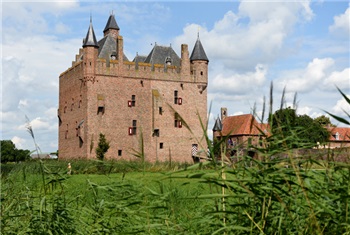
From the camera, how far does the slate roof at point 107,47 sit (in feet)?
130

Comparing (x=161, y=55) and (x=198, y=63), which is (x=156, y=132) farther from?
(x=198, y=63)

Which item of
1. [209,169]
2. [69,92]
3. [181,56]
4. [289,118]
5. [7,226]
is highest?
[181,56]

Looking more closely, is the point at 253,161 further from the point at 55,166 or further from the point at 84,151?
the point at 84,151

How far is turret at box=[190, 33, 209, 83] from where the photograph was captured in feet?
135

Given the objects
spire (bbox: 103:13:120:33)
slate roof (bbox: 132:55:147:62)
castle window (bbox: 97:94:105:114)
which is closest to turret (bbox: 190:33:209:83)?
slate roof (bbox: 132:55:147:62)

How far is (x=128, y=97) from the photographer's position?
39.4m

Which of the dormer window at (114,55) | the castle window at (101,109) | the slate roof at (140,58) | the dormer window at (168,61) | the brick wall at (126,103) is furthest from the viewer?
the slate roof at (140,58)

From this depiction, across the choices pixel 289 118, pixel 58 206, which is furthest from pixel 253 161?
pixel 58 206

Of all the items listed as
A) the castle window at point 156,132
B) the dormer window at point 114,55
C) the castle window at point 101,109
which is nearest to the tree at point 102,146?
the castle window at point 101,109

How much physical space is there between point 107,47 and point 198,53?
289 inches

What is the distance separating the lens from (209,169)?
2.86 meters

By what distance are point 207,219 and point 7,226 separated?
87.9 inches

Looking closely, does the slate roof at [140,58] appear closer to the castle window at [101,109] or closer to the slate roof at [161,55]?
the slate roof at [161,55]

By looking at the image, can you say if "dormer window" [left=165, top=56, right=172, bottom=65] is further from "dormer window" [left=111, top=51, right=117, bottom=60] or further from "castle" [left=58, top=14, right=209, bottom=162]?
"dormer window" [left=111, top=51, right=117, bottom=60]
